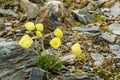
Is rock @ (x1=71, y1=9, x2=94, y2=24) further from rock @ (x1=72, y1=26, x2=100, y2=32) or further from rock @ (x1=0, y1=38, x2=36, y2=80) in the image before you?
rock @ (x1=0, y1=38, x2=36, y2=80)

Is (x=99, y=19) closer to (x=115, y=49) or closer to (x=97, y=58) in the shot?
(x=115, y=49)

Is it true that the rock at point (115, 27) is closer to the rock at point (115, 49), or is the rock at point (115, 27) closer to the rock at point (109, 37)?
the rock at point (109, 37)

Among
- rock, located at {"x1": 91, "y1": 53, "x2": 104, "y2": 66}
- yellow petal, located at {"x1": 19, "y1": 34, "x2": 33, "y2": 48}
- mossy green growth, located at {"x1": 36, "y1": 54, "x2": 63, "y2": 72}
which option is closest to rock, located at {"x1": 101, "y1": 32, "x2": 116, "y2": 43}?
rock, located at {"x1": 91, "y1": 53, "x2": 104, "y2": 66}

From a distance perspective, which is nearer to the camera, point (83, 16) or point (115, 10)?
point (83, 16)

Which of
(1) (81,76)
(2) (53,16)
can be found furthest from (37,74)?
(2) (53,16)

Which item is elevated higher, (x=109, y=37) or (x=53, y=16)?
(x=53, y=16)

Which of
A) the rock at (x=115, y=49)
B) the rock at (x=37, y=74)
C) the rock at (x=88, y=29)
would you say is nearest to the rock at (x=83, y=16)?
the rock at (x=88, y=29)

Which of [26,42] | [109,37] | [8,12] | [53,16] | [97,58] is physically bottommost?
[97,58]

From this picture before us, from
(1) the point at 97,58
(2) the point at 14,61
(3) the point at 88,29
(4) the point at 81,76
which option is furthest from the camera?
(3) the point at 88,29
